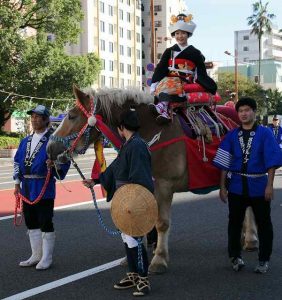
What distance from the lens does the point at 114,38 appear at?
7669 centimetres

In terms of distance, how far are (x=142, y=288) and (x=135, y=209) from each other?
825mm

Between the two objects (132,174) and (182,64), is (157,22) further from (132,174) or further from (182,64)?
(132,174)

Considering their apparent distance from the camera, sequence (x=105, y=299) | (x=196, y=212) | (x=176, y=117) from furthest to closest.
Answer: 1. (x=196, y=212)
2. (x=176, y=117)
3. (x=105, y=299)

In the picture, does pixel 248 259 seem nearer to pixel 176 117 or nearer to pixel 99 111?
pixel 176 117

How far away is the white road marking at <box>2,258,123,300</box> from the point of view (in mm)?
5289

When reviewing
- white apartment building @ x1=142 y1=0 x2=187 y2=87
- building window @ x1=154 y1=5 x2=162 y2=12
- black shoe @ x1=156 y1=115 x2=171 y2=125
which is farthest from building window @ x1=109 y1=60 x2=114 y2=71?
black shoe @ x1=156 y1=115 x2=171 y2=125

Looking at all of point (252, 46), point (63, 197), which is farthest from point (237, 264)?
point (252, 46)

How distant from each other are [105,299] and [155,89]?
8.92 feet

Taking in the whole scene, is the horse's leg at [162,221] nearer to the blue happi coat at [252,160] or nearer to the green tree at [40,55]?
the blue happi coat at [252,160]

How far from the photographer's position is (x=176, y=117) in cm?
654

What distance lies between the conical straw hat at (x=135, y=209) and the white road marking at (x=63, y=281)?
3.71 ft

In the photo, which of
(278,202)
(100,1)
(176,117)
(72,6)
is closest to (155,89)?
(176,117)

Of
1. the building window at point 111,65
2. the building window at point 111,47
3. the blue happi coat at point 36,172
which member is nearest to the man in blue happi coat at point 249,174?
the blue happi coat at point 36,172

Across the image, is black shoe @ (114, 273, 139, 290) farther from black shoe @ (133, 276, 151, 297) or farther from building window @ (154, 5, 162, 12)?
building window @ (154, 5, 162, 12)
